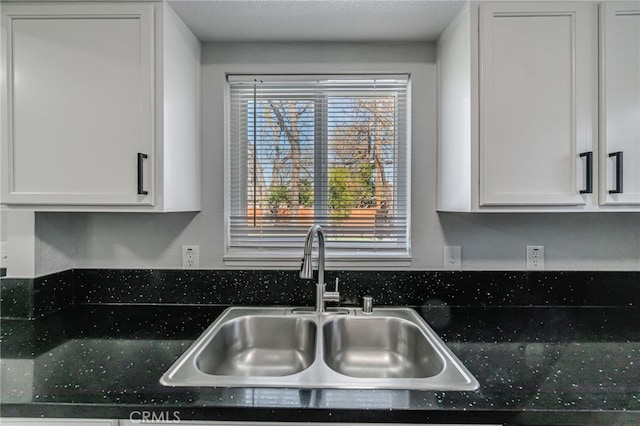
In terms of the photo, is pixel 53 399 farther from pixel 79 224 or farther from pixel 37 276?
pixel 79 224

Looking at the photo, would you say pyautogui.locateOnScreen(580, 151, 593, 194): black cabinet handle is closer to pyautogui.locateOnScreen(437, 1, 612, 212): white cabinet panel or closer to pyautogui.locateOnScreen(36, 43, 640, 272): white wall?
pyautogui.locateOnScreen(437, 1, 612, 212): white cabinet panel

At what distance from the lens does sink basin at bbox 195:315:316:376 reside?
133 centimetres

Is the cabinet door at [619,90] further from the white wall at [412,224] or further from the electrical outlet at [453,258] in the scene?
the electrical outlet at [453,258]

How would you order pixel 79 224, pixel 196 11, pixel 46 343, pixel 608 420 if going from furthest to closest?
1. pixel 79 224
2. pixel 196 11
3. pixel 46 343
4. pixel 608 420

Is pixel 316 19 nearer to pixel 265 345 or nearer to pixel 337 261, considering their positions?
pixel 337 261

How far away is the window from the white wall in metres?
0.07

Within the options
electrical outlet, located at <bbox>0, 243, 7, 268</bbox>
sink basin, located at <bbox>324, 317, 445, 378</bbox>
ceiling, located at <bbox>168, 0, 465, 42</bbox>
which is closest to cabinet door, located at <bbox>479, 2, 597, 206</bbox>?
ceiling, located at <bbox>168, 0, 465, 42</bbox>

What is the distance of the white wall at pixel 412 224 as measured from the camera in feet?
5.15

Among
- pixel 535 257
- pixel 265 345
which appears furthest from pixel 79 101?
pixel 535 257

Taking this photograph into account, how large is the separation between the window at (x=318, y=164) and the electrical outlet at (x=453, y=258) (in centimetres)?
19

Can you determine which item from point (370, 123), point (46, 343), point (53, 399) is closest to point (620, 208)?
point (370, 123)

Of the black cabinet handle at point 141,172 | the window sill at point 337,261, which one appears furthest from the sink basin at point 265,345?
the black cabinet handle at point 141,172

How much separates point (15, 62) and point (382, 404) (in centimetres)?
168

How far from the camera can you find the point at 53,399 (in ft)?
2.73
